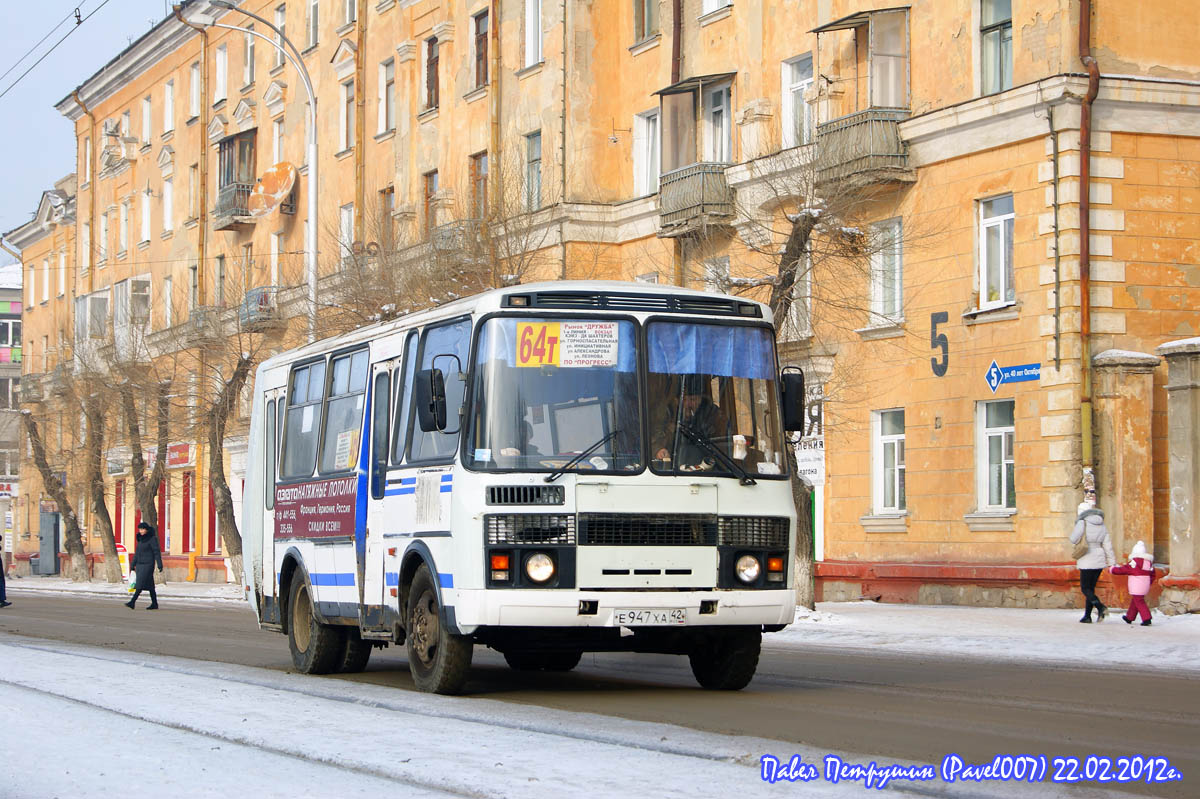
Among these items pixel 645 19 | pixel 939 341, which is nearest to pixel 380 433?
pixel 939 341

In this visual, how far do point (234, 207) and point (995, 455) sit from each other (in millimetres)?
32444

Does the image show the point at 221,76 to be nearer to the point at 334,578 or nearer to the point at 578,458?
the point at 334,578

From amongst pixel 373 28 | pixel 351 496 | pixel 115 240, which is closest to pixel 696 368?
pixel 351 496

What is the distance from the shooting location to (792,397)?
13938mm

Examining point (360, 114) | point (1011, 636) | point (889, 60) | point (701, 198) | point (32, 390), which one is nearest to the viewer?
point (1011, 636)

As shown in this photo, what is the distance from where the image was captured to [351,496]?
51.4 feet

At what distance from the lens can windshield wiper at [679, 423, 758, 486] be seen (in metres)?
13.4

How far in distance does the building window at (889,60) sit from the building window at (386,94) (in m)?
19.6

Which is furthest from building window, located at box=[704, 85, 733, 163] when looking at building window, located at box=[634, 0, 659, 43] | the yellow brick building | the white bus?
the white bus

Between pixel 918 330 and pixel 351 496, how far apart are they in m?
17.5

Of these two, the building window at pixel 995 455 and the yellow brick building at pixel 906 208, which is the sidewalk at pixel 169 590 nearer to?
the yellow brick building at pixel 906 208

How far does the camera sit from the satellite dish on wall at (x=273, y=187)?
53.6 m

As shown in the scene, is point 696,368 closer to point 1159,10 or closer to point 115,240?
point 1159,10

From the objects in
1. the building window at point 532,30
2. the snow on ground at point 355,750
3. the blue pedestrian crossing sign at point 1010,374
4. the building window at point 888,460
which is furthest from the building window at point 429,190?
the snow on ground at point 355,750
